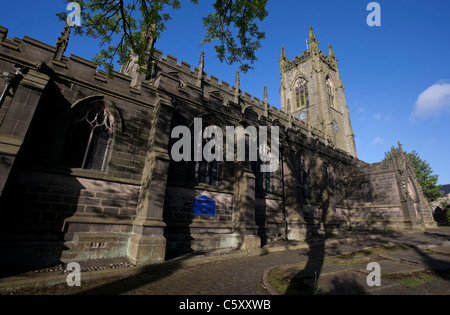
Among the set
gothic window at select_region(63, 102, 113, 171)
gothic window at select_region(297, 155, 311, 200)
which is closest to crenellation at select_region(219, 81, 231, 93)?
gothic window at select_region(297, 155, 311, 200)

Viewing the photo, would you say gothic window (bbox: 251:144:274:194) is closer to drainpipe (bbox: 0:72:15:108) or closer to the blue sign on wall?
the blue sign on wall

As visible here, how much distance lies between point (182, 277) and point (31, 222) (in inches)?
209

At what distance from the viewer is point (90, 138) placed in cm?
819

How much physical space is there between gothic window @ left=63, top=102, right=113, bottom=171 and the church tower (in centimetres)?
3444

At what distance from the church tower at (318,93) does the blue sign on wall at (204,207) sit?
31672 mm

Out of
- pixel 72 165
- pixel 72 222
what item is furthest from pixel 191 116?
pixel 72 222

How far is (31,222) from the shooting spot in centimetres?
656

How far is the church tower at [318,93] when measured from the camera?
38.3 metres

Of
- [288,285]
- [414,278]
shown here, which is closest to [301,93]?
[414,278]

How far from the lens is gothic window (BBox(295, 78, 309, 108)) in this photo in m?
42.3

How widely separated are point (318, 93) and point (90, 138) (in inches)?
1600

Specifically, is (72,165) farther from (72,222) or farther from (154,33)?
(154,33)

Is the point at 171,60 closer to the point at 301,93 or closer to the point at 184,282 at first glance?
the point at 184,282
